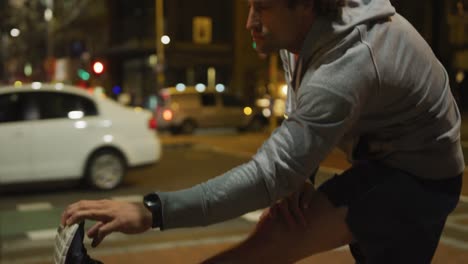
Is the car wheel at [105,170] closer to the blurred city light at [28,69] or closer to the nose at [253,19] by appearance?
the nose at [253,19]

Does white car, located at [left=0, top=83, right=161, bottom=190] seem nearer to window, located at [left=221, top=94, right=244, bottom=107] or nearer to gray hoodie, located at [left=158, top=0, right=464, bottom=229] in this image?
gray hoodie, located at [left=158, top=0, right=464, bottom=229]

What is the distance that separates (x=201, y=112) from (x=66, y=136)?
1369 cm

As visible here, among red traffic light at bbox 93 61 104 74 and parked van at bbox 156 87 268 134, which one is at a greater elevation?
red traffic light at bbox 93 61 104 74

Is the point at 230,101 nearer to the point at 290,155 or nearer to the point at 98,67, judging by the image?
the point at 98,67

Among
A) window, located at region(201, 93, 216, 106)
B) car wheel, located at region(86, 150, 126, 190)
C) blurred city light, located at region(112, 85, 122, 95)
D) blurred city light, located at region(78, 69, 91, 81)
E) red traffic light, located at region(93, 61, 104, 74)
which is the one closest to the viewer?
car wheel, located at region(86, 150, 126, 190)

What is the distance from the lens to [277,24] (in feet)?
5.65

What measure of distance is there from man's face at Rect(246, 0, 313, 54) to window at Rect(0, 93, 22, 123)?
8.14 metres

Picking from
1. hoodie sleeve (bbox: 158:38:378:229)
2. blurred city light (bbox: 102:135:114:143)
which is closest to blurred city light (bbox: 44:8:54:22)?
blurred city light (bbox: 102:135:114:143)

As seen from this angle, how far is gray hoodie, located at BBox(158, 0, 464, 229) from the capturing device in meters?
1.60

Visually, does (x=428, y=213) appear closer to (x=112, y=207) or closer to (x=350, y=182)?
(x=350, y=182)

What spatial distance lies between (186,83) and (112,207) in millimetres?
32788

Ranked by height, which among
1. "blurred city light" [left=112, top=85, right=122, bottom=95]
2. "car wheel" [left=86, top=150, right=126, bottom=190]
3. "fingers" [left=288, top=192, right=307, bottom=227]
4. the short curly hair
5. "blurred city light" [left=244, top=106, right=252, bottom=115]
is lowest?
"blurred city light" [left=112, top=85, right=122, bottom=95]

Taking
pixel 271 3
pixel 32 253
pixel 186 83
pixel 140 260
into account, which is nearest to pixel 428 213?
pixel 271 3

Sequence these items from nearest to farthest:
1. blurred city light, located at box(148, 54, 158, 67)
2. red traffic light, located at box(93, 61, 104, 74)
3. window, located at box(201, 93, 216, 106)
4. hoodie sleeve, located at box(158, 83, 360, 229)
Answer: hoodie sleeve, located at box(158, 83, 360, 229) < red traffic light, located at box(93, 61, 104, 74) < window, located at box(201, 93, 216, 106) < blurred city light, located at box(148, 54, 158, 67)
